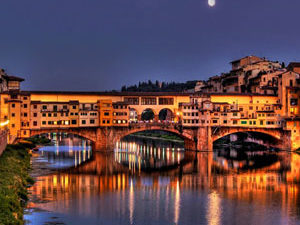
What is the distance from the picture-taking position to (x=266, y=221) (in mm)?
21750

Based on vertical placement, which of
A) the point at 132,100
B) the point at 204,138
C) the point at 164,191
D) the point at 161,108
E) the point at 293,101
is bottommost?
the point at 164,191

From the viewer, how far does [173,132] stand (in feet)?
181

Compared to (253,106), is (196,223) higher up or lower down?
lower down

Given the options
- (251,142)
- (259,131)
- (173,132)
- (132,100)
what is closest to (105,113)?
(132,100)

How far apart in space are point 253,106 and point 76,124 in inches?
985

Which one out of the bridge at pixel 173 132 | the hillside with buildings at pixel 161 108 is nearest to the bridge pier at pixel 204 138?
the bridge at pixel 173 132

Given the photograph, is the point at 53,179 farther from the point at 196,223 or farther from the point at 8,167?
the point at 196,223

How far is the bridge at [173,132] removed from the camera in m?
52.4

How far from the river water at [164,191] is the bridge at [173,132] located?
417 centimetres

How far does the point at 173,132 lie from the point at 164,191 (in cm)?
2581

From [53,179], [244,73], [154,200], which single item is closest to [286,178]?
[154,200]

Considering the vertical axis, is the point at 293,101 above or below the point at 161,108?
above

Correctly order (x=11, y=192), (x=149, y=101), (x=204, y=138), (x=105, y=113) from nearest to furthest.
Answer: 1. (x=11, y=192)
2. (x=105, y=113)
3. (x=204, y=138)
4. (x=149, y=101)

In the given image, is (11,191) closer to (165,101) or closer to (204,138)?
(204,138)
